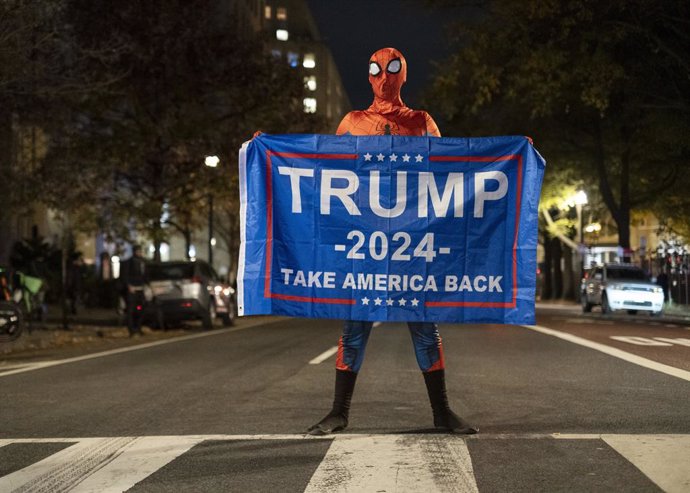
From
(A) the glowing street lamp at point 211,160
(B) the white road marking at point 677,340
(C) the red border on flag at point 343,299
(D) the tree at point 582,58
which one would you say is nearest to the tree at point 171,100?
(A) the glowing street lamp at point 211,160

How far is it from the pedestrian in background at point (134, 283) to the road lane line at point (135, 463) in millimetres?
15081

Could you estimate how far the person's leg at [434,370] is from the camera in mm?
6875

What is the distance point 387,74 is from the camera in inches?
281

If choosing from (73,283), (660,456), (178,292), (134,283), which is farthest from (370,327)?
(73,283)

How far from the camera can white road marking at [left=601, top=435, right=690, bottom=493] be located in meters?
Answer: 5.22

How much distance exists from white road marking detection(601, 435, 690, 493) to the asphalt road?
0.01m

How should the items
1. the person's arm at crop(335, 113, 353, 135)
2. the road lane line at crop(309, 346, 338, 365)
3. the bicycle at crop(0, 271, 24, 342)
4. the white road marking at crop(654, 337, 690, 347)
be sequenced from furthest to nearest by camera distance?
the bicycle at crop(0, 271, 24, 342), the white road marking at crop(654, 337, 690, 347), the road lane line at crop(309, 346, 338, 365), the person's arm at crop(335, 113, 353, 135)

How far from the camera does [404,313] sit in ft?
22.2

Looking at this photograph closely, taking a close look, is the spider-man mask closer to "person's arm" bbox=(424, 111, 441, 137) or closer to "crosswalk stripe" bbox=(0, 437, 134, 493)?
"person's arm" bbox=(424, 111, 441, 137)

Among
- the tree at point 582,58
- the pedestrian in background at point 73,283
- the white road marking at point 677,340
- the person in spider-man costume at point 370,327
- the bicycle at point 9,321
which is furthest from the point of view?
the pedestrian in background at point 73,283

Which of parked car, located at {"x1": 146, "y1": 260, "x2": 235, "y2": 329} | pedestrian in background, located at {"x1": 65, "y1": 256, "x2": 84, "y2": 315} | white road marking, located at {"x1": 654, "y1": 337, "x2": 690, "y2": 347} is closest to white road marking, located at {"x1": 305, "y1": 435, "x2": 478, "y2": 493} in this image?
white road marking, located at {"x1": 654, "y1": 337, "x2": 690, "y2": 347}

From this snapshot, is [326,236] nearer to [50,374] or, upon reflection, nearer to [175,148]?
[50,374]

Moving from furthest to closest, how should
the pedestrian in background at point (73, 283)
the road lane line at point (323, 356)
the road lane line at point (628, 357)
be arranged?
the pedestrian in background at point (73, 283) < the road lane line at point (323, 356) < the road lane line at point (628, 357)

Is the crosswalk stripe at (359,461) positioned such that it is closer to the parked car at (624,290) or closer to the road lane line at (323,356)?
the road lane line at (323,356)
